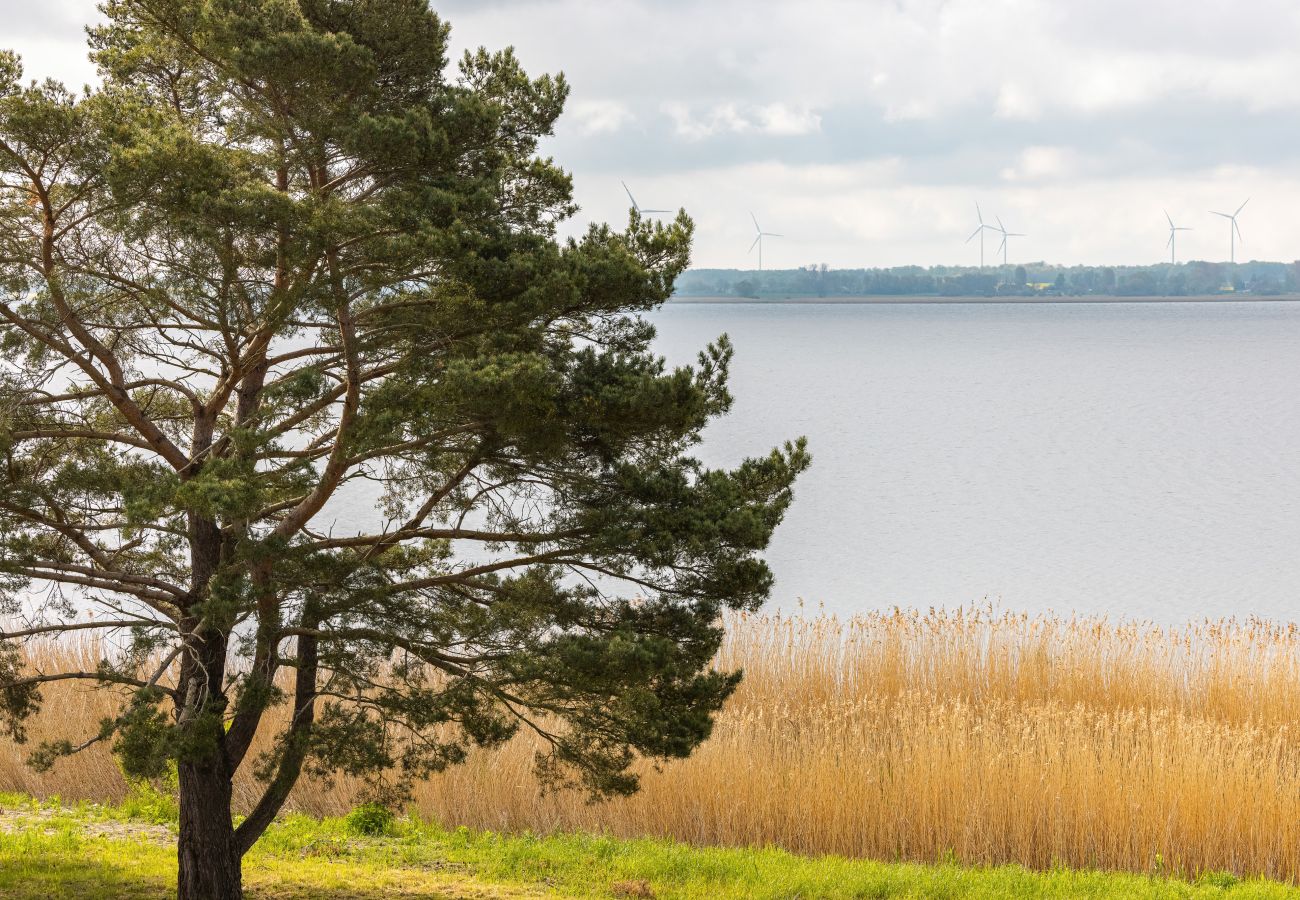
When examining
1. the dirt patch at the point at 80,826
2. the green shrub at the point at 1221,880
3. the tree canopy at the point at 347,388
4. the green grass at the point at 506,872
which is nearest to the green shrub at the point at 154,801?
the dirt patch at the point at 80,826

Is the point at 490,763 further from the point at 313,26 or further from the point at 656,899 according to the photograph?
the point at 313,26

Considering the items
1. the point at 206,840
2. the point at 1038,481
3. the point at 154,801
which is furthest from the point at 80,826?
the point at 1038,481

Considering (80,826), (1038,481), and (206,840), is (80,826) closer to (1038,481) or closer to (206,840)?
(206,840)

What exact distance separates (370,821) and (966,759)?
17.0ft

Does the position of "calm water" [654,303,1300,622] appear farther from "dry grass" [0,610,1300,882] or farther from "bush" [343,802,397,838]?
"bush" [343,802,397,838]

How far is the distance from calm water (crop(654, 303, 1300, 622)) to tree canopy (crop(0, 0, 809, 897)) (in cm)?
1028

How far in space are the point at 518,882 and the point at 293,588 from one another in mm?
3514

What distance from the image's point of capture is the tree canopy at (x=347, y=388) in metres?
6.85

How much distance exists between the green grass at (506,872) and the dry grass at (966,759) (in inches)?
20.9

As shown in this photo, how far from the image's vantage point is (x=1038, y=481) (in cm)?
4081

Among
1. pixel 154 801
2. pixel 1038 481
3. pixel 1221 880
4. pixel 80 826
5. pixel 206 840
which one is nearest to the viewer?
pixel 206 840

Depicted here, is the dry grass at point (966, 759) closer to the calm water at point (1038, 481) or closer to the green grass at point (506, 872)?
the green grass at point (506, 872)

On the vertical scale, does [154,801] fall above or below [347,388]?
below

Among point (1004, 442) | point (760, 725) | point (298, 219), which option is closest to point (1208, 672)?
point (760, 725)
